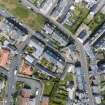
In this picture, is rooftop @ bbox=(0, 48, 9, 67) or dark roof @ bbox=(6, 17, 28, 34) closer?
dark roof @ bbox=(6, 17, 28, 34)

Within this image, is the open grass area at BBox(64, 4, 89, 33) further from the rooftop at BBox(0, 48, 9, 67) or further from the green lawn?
the rooftop at BBox(0, 48, 9, 67)

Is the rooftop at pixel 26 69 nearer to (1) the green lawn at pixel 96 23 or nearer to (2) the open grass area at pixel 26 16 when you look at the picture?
(2) the open grass area at pixel 26 16

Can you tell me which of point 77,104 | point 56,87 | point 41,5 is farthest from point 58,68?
point 41,5

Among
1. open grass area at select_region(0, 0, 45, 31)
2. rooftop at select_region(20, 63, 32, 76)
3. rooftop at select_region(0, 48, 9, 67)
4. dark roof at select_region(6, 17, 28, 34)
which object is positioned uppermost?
open grass area at select_region(0, 0, 45, 31)

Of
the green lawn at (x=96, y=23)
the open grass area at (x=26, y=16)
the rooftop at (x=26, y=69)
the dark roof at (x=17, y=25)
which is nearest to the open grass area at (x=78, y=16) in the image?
the green lawn at (x=96, y=23)

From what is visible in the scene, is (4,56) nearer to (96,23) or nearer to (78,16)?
(78,16)

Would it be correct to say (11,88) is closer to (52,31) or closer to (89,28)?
(52,31)

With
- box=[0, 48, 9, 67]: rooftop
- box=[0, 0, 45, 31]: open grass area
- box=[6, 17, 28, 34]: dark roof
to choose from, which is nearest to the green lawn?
box=[0, 0, 45, 31]: open grass area

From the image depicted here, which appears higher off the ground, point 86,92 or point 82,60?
point 82,60

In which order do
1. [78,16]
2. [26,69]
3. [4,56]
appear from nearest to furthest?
[4,56] < [78,16] < [26,69]

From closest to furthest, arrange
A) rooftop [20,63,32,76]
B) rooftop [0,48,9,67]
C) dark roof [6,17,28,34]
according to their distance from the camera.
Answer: dark roof [6,17,28,34], rooftop [0,48,9,67], rooftop [20,63,32,76]

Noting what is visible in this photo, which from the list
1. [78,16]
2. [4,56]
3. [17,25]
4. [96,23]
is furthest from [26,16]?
[96,23]
